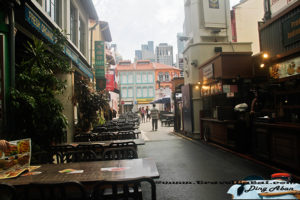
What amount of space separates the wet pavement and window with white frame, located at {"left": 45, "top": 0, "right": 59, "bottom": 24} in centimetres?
604

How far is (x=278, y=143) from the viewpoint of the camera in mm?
4973

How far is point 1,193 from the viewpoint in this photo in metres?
1.98

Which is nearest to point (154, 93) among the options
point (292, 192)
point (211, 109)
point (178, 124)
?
point (178, 124)

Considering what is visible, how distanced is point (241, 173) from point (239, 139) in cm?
223

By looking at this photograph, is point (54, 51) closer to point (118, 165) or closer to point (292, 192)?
point (118, 165)

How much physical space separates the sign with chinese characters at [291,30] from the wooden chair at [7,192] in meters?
6.04

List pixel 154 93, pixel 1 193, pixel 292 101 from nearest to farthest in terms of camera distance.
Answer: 1. pixel 1 193
2. pixel 292 101
3. pixel 154 93

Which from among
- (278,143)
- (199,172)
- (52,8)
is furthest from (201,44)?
(199,172)

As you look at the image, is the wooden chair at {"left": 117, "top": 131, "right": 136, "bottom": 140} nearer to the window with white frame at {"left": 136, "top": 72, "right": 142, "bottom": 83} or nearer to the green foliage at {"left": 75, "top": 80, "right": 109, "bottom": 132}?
the green foliage at {"left": 75, "top": 80, "right": 109, "bottom": 132}

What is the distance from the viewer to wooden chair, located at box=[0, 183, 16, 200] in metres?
1.88

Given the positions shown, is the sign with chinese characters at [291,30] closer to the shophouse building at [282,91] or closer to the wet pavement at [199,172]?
the shophouse building at [282,91]

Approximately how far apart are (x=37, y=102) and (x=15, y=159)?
1700mm

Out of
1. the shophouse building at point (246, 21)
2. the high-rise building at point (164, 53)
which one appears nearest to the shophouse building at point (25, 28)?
the shophouse building at point (246, 21)

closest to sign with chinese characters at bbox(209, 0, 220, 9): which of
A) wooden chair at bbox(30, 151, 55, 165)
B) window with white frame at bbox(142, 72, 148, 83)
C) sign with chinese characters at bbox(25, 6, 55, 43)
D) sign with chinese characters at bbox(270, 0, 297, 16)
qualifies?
sign with chinese characters at bbox(270, 0, 297, 16)
